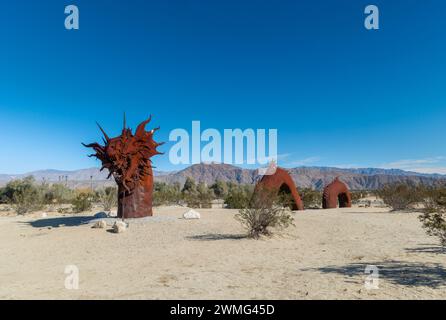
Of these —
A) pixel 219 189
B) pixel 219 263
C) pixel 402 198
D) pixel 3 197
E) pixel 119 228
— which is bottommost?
pixel 219 263

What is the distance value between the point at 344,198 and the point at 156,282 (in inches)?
882

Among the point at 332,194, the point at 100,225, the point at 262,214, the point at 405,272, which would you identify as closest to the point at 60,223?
the point at 100,225

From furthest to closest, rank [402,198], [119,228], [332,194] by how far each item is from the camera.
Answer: [332,194]
[402,198]
[119,228]

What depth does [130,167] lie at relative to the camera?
15.0 metres

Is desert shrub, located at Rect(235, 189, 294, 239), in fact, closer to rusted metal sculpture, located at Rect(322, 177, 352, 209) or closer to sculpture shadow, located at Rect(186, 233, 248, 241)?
sculpture shadow, located at Rect(186, 233, 248, 241)

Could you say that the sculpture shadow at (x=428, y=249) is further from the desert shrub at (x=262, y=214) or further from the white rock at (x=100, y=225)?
the white rock at (x=100, y=225)

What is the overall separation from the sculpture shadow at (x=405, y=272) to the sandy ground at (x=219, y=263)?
2cm

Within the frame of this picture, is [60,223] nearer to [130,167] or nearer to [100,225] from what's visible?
[100,225]

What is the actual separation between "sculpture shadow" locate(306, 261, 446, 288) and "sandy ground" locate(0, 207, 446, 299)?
18 mm

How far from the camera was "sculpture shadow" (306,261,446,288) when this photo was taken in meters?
5.91

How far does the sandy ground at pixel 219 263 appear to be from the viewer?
5562 mm

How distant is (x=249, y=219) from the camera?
1136 cm

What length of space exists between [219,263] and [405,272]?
3831 mm

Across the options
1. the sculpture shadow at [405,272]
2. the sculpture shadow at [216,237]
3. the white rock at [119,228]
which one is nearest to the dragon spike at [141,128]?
the white rock at [119,228]
